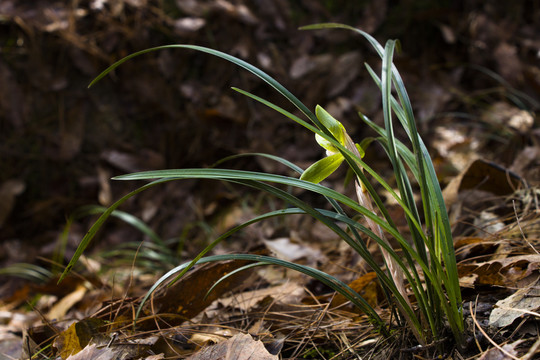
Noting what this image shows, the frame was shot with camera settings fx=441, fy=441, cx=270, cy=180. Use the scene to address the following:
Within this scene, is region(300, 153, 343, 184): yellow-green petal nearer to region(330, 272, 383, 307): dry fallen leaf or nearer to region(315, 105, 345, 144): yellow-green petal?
region(315, 105, 345, 144): yellow-green petal

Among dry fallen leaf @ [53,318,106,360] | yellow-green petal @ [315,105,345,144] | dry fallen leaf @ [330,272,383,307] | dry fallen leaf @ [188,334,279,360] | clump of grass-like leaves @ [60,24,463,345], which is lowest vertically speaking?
dry fallen leaf @ [53,318,106,360]

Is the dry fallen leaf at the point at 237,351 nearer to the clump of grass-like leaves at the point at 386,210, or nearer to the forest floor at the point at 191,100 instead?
the clump of grass-like leaves at the point at 386,210

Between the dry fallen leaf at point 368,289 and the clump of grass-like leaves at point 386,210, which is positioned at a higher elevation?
the clump of grass-like leaves at point 386,210

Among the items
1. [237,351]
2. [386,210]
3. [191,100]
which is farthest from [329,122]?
[191,100]

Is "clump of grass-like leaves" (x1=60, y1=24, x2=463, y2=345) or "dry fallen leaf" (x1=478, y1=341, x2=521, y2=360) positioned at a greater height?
"clump of grass-like leaves" (x1=60, y1=24, x2=463, y2=345)

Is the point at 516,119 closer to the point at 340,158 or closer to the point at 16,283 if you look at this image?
the point at 340,158

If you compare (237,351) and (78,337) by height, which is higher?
(237,351)

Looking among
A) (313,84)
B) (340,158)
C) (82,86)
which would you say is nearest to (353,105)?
(313,84)

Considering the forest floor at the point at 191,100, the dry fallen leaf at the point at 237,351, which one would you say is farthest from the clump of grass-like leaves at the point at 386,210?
the forest floor at the point at 191,100

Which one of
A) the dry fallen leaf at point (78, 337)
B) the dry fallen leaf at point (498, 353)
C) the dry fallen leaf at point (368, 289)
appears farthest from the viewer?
the dry fallen leaf at point (368, 289)

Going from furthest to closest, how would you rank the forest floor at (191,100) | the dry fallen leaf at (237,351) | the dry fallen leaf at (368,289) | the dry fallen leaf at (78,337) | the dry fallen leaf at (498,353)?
the forest floor at (191,100) → the dry fallen leaf at (368,289) → the dry fallen leaf at (78,337) → the dry fallen leaf at (237,351) → the dry fallen leaf at (498,353)

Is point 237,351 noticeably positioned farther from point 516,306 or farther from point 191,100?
point 191,100

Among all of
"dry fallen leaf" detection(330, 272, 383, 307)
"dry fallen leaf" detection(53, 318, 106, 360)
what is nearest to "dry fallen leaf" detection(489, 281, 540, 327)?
"dry fallen leaf" detection(330, 272, 383, 307)
